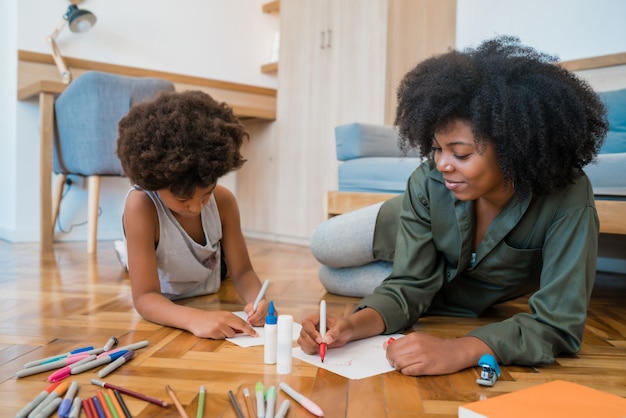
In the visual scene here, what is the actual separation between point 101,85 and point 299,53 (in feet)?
3.82

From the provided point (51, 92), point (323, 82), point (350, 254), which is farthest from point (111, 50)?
point (350, 254)

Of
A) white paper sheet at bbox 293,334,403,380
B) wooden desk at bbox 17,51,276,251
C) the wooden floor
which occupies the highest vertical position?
wooden desk at bbox 17,51,276,251

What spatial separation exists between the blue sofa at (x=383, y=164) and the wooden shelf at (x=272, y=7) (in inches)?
64.2

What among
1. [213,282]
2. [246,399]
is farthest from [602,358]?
[213,282]

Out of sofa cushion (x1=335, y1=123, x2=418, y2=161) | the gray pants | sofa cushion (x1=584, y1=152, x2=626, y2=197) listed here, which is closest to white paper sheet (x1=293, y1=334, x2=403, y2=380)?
the gray pants

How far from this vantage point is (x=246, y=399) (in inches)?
30.4

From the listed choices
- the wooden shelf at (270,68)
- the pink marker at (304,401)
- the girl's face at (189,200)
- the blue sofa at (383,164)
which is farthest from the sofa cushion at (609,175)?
the wooden shelf at (270,68)

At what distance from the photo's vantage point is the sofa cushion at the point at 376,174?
208 centimetres

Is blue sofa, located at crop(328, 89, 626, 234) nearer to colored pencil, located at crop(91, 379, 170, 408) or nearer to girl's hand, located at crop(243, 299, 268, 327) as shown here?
girl's hand, located at crop(243, 299, 268, 327)

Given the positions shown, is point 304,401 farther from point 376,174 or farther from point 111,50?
point 111,50

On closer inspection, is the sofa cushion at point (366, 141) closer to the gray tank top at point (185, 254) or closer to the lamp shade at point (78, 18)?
the gray tank top at point (185, 254)

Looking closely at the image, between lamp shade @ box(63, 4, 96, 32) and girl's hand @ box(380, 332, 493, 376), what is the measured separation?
261 cm

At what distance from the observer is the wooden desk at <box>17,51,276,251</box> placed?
2.54 meters

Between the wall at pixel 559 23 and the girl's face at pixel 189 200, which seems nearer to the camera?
the girl's face at pixel 189 200
